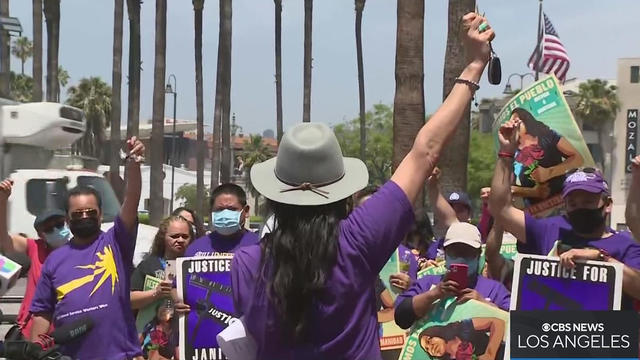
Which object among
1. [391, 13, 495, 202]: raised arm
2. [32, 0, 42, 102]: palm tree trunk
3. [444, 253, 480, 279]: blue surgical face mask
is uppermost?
[32, 0, 42, 102]: palm tree trunk

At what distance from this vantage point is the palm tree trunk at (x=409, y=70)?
1224 cm

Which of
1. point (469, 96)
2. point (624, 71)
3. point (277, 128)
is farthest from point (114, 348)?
point (624, 71)

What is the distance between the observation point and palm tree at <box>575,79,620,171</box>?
66438 millimetres

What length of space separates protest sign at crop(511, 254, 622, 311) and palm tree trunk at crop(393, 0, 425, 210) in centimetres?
744

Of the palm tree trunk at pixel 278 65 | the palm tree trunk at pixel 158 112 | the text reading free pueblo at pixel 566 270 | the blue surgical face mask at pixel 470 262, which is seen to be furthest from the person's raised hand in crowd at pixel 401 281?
the palm tree trunk at pixel 278 65

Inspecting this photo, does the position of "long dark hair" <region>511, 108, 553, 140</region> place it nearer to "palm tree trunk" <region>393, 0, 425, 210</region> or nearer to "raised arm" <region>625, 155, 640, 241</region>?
"raised arm" <region>625, 155, 640, 241</region>

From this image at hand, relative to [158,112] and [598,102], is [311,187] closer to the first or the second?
[158,112]

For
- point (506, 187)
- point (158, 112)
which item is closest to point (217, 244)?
point (506, 187)

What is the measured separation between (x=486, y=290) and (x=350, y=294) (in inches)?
90.3

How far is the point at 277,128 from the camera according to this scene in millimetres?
46469

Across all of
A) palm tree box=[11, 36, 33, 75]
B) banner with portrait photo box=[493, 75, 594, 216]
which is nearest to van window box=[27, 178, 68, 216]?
banner with portrait photo box=[493, 75, 594, 216]

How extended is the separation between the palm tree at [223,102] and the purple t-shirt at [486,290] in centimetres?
3193

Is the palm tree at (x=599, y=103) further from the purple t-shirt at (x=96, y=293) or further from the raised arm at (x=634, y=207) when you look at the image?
the purple t-shirt at (x=96, y=293)

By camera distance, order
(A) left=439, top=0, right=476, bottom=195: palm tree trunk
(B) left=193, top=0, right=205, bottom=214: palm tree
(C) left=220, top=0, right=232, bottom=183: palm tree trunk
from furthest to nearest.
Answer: (B) left=193, top=0, right=205, bottom=214: palm tree < (C) left=220, top=0, right=232, bottom=183: palm tree trunk < (A) left=439, top=0, right=476, bottom=195: palm tree trunk
